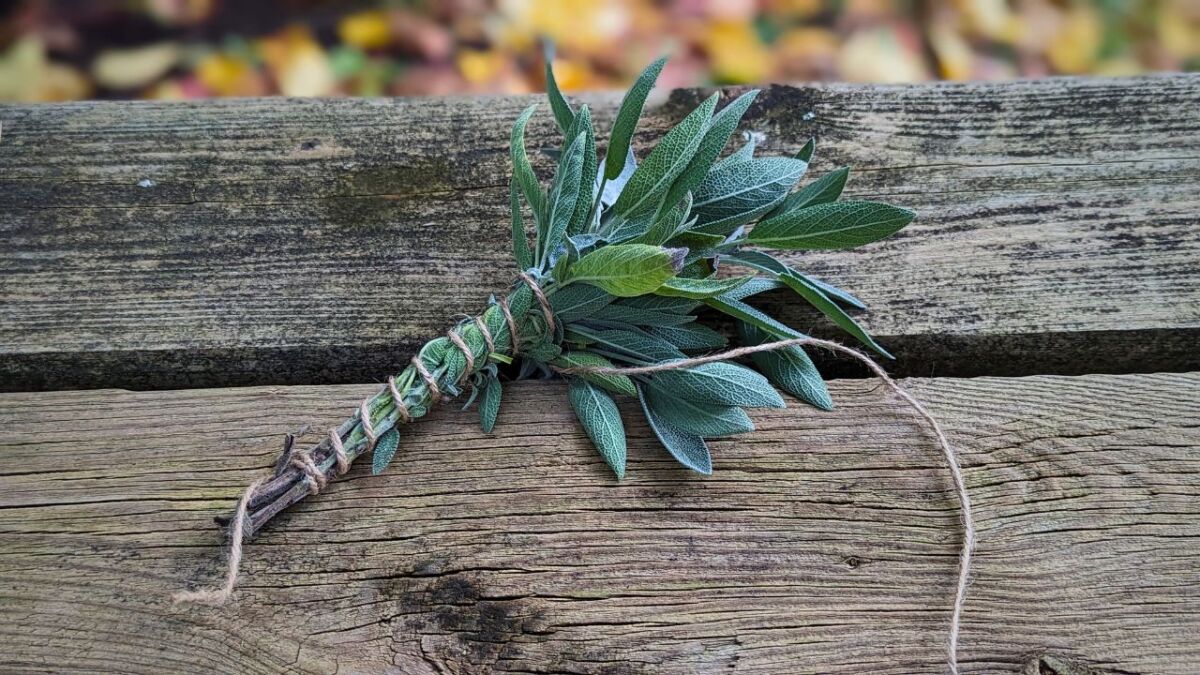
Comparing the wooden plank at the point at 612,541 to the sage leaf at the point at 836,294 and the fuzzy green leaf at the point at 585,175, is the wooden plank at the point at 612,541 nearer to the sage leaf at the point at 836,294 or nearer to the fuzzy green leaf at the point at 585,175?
the sage leaf at the point at 836,294

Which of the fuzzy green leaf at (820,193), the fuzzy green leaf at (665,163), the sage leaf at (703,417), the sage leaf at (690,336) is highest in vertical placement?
the fuzzy green leaf at (820,193)

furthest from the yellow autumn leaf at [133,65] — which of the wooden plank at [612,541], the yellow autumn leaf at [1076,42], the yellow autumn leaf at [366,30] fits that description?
the yellow autumn leaf at [1076,42]

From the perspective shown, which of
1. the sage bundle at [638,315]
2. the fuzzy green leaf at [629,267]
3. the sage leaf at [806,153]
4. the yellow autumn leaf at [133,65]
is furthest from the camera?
the yellow autumn leaf at [133,65]

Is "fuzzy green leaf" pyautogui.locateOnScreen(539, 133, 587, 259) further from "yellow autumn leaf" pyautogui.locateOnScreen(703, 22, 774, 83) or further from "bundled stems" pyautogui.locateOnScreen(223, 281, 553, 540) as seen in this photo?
"yellow autumn leaf" pyautogui.locateOnScreen(703, 22, 774, 83)

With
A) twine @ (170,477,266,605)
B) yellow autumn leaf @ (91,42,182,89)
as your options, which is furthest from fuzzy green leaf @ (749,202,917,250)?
yellow autumn leaf @ (91,42,182,89)

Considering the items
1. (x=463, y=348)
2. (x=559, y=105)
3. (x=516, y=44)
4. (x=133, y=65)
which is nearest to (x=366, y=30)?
(x=516, y=44)

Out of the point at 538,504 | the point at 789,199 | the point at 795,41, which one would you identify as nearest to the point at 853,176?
the point at 789,199

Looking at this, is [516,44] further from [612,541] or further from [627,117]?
[612,541]
